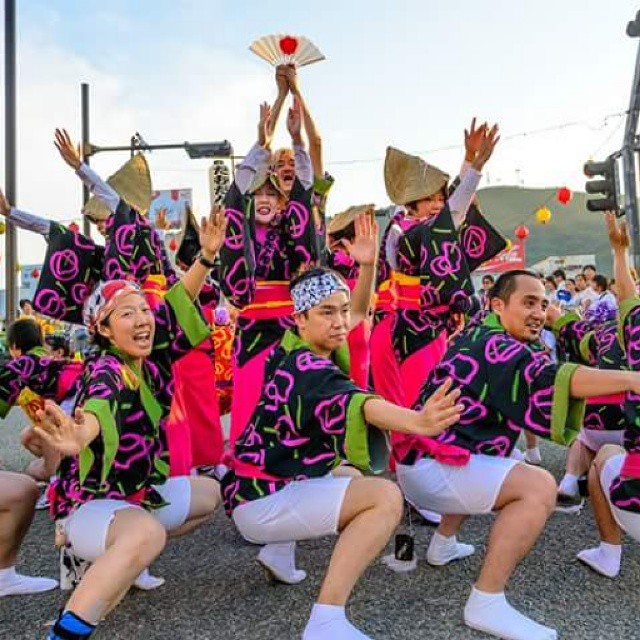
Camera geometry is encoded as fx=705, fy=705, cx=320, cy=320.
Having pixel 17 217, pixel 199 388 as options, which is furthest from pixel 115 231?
pixel 199 388

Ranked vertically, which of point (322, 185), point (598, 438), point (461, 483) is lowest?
point (598, 438)

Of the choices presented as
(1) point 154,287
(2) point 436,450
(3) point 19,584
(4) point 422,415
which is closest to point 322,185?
(1) point 154,287

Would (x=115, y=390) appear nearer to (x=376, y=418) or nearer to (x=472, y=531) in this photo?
(x=376, y=418)

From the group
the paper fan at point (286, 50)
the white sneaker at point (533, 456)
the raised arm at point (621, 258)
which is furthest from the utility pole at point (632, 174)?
the paper fan at point (286, 50)

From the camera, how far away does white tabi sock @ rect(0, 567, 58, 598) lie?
2.60 meters

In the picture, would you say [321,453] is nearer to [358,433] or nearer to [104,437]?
[358,433]

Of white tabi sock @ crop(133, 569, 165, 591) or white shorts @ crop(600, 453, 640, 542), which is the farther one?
white tabi sock @ crop(133, 569, 165, 591)

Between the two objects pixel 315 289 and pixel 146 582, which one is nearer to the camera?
pixel 315 289

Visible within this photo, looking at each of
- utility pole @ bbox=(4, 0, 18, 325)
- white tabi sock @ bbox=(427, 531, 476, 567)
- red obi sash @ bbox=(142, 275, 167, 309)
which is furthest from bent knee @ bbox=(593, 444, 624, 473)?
utility pole @ bbox=(4, 0, 18, 325)

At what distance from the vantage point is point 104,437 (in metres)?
2.12

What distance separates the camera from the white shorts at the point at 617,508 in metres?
2.40

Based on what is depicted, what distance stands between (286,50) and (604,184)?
5997mm

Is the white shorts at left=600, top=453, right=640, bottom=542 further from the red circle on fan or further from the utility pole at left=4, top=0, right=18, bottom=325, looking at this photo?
the utility pole at left=4, top=0, right=18, bottom=325

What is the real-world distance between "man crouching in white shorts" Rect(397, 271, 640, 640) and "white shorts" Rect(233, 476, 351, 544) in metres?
0.40
